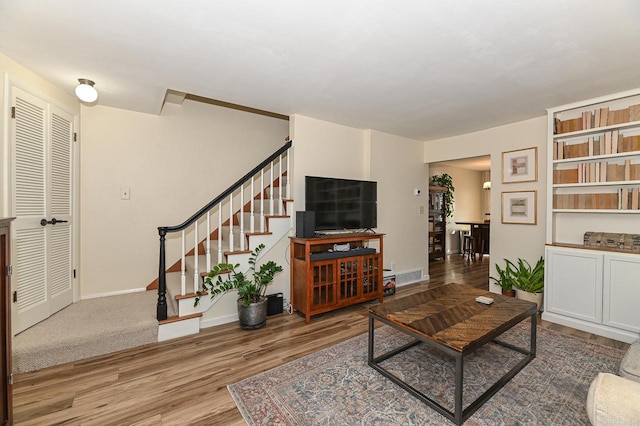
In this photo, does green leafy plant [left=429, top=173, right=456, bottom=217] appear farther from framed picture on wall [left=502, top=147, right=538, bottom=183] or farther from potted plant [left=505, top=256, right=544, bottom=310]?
potted plant [left=505, top=256, right=544, bottom=310]

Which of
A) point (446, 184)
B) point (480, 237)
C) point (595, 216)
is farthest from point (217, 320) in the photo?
point (480, 237)

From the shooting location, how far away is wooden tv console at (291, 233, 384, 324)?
312 cm

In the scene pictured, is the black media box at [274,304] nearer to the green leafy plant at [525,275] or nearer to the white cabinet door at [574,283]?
the green leafy plant at [525,275]

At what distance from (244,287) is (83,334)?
1.34m

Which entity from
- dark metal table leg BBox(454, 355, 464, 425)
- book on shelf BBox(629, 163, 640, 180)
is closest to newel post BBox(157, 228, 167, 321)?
dark metal table leg BBox(454, 355, 464, 425)

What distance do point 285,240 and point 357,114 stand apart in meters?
1.79

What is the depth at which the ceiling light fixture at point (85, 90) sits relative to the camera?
251 centimetres

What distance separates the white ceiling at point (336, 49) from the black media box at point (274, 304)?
86.5 inches

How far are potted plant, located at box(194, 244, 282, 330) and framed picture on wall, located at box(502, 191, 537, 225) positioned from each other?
10.4 ft

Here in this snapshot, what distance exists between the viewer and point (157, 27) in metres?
1.77

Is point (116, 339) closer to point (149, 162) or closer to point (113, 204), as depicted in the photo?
point (113, 204)

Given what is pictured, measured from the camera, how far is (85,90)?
252 cm

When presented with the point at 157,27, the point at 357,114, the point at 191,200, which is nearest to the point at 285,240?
the point at 191,200

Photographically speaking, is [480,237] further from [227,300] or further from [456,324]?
[227,300]
